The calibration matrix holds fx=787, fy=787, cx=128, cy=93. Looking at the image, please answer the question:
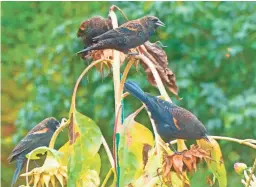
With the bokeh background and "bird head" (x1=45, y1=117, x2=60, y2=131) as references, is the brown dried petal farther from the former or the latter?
the bokeh background

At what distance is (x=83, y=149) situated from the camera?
945 mm

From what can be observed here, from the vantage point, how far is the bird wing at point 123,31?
1.00 meters

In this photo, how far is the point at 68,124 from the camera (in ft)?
3.17

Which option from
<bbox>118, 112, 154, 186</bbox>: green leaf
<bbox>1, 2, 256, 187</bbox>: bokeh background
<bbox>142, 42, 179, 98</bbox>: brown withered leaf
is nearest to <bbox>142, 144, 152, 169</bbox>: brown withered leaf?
<bbox>118, 112, 154, 186</bbox>: green leaf

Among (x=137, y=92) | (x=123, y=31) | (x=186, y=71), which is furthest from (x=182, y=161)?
(x=186, y=71)

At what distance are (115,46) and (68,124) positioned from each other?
12 centimetres

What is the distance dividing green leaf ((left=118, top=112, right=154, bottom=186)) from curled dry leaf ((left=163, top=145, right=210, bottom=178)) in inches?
2.4

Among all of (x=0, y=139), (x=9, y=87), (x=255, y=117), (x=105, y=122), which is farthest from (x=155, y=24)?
(x=9, y=87)

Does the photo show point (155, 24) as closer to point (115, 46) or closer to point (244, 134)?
point (115, 46)

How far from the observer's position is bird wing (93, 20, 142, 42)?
100 cm

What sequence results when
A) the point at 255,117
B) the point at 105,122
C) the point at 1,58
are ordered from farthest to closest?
the point at 1,58, the point at 105,122, the point at 255,117

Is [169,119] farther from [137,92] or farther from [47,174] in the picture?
[47,174]

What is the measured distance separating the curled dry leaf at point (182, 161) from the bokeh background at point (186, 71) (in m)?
2.19

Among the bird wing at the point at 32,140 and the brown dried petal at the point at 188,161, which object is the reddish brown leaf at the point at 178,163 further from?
the bird wing at the point at 32,140
